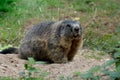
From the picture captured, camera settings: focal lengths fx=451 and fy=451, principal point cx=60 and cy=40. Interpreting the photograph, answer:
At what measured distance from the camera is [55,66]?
24.7ft

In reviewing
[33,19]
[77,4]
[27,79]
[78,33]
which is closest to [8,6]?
[33,19]

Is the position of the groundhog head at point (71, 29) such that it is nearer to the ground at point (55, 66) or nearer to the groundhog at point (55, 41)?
the groundhog at point (55, 41)

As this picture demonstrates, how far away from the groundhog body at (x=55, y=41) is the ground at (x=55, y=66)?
0.19 metres

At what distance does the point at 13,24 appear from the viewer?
37.1 ft

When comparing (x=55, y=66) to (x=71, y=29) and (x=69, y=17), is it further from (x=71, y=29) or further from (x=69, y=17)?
(x=69, y=17)

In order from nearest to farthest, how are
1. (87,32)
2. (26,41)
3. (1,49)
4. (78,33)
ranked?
(78,33) → (26,41) → (1,49) → (87,32)

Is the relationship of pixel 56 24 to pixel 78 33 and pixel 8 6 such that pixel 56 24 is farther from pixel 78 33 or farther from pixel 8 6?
pixel 8 6

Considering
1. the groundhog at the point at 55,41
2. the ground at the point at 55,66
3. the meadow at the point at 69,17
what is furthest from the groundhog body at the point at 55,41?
the meadow at the point at 69,17

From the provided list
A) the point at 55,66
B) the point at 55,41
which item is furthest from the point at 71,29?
the point at 55,66

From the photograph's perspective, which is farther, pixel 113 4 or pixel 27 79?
pixel 113 4

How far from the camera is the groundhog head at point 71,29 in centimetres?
755

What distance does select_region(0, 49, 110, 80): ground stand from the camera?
681 centimetres

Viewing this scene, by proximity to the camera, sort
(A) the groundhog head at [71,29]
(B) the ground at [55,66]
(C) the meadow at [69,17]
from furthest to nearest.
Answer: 1. (C) the meadow at [69,17]
2. (A) the groundhog head at [71,29]
3. (B) the ground at [55,66]

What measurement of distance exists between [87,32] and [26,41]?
10.3ft
